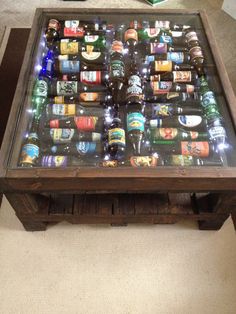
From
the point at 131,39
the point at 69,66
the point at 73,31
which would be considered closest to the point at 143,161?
the point at 69,66

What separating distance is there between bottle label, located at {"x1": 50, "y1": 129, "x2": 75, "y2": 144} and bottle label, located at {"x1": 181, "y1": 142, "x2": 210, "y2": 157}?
0.44 meters

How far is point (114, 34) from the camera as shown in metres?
1.52

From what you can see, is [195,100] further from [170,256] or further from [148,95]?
[170,256]

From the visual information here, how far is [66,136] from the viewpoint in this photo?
1171 mm

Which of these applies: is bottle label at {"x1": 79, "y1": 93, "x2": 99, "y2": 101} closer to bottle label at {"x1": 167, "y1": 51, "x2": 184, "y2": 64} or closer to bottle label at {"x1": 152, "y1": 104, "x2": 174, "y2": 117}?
bottle label at {"x1": 152, "y1": 104, "x2": 174, "y2": 117}

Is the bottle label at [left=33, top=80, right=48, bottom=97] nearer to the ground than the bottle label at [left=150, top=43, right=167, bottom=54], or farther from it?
nearer to the ground

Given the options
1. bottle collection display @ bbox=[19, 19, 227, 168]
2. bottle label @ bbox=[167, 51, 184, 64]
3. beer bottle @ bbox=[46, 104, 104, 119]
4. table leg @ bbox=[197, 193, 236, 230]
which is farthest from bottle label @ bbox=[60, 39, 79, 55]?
table leg @ bbox=[197, 193, 236, 230]

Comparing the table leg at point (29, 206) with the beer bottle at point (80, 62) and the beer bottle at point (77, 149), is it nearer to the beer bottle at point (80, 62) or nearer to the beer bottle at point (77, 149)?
the beer bottle at point (77, 149)

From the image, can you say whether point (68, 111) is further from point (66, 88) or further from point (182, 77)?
point (182, 77)

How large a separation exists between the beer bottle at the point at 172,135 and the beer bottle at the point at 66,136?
0.22 metres

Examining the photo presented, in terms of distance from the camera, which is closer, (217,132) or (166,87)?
(217,132)

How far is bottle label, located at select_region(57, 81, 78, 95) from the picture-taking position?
51.2 inches

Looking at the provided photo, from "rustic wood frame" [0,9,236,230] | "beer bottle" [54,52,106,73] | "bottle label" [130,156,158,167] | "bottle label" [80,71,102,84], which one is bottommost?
"rustic wood frame" [0,9,236,230]

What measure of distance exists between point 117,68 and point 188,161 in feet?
1.81
